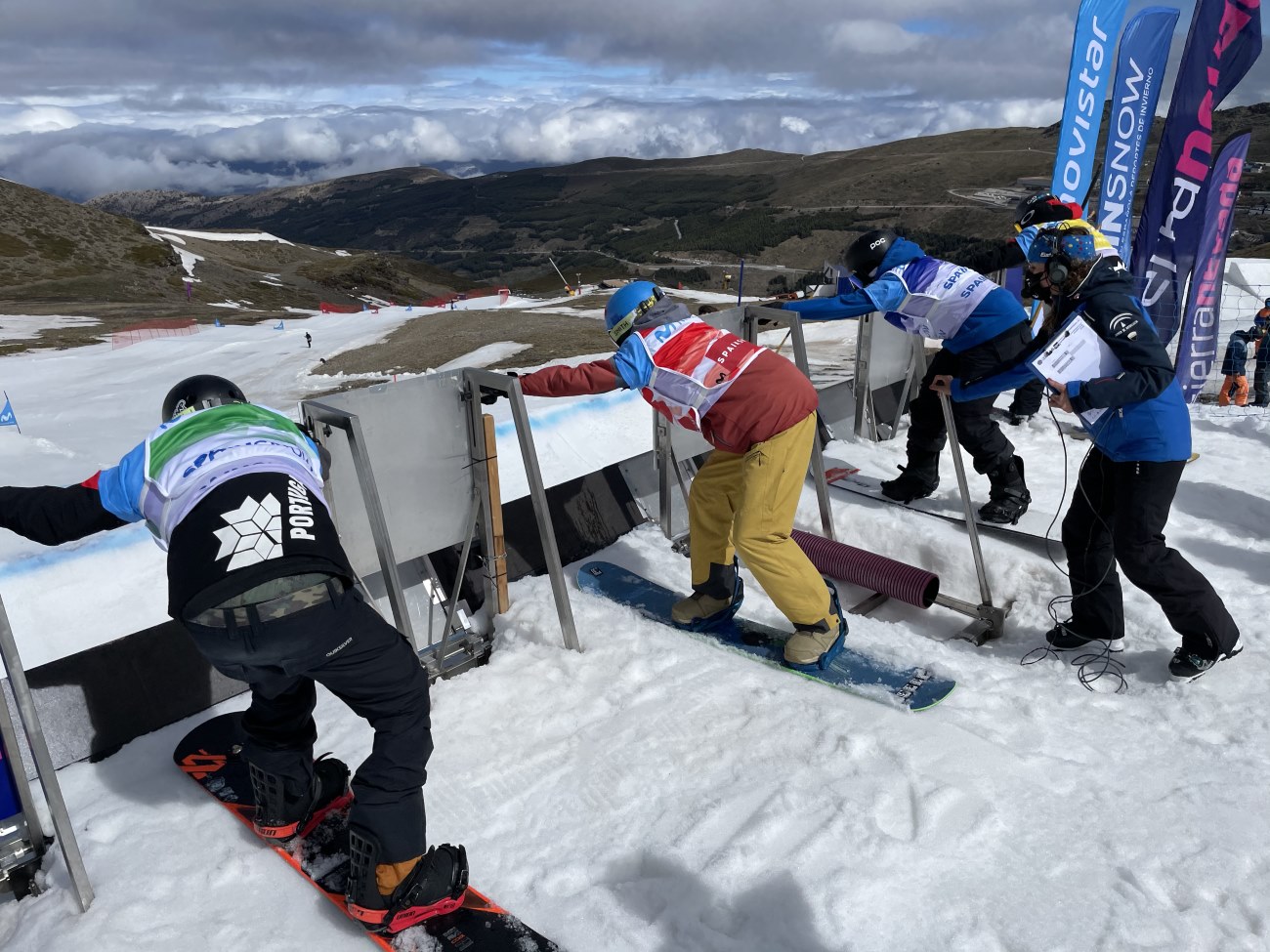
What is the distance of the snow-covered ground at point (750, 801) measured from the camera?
296 centimetres

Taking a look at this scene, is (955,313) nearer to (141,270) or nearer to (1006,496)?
(1006,496)

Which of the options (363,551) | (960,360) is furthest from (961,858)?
(960,360)

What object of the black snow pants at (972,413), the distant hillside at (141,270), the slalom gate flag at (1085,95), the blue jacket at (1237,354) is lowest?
the distant hillside at (141,270)

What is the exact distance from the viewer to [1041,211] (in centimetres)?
539

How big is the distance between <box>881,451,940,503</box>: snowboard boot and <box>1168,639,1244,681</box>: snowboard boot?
8.71ft

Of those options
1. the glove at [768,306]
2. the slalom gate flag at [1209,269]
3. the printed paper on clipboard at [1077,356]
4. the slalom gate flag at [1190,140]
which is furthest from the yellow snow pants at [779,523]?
the slalom gate flag at [1209,269]

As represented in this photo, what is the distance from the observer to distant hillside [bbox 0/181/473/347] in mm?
70688

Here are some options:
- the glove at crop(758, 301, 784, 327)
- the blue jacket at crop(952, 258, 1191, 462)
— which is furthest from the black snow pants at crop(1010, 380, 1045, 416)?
the blue jacket at crop(952, 258, 1191, 462)

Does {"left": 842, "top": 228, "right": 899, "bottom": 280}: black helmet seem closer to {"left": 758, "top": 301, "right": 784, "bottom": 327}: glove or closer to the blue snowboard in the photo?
{"left": 758, "top": 301, "right": 784, "bottom": 327}: glove

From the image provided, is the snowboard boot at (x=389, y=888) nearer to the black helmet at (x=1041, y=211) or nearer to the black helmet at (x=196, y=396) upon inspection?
the black helmet at (x=196, y=396)

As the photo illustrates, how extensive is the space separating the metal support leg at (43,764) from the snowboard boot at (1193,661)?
16.0 feet

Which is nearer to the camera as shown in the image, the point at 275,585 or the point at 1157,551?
the point at 275,585

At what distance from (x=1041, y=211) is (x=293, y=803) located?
5.17 meters

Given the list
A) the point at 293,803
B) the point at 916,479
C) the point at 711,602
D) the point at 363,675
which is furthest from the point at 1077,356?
the point at 293,803
